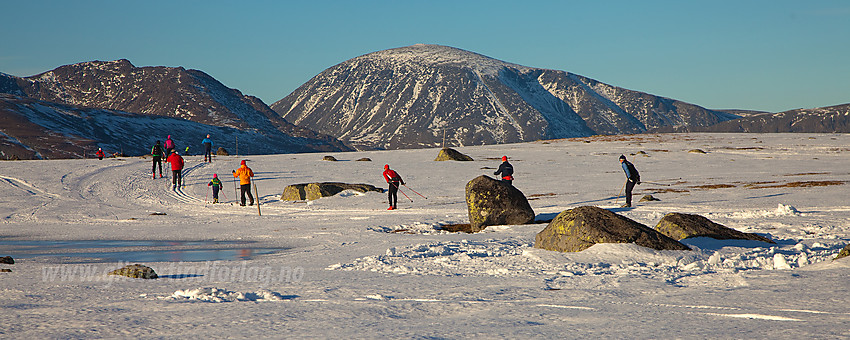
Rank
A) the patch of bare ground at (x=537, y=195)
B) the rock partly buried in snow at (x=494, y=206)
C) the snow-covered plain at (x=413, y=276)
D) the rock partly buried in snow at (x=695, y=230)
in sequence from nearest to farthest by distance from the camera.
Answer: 1. the snow-covered plain at (x=413, y=276)
2. the rock partly buried in snow at (x=695, y=230)
3. the rock partly buried in snow at (x=494, y=206)
4. the patch of bare ground at (x=537, y=195)

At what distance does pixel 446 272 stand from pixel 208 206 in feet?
59.0

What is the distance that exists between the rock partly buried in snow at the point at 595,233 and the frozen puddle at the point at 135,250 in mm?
5869

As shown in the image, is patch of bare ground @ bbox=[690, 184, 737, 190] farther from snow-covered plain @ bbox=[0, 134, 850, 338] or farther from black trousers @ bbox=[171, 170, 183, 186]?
black trousers @ bbox=[171, 170, 183, 186]

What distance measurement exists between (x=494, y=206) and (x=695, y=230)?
232 inches

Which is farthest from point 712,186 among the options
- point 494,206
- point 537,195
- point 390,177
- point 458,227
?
point 458,227

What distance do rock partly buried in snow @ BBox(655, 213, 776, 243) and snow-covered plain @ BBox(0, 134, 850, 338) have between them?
346 mm

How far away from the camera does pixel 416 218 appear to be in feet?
63.5

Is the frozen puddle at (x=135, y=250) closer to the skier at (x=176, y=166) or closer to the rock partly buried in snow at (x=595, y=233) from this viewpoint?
the rock partly buried in snow at (x=595, y=233)

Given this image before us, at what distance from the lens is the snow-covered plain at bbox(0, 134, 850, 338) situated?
246 inches

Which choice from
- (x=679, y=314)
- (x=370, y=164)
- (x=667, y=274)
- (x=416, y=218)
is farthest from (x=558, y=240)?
(x=370, y=164)

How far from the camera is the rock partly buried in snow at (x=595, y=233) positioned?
36.6ft

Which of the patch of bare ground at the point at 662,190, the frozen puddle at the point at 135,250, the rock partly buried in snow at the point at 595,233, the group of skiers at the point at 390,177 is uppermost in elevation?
the group of skiers at the point at 390,177

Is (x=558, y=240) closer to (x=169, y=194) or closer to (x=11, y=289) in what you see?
(x=11, y=289)

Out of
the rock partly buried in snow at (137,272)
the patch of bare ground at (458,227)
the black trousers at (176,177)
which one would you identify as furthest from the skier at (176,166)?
the rock partly buried in snow at (137,272)
